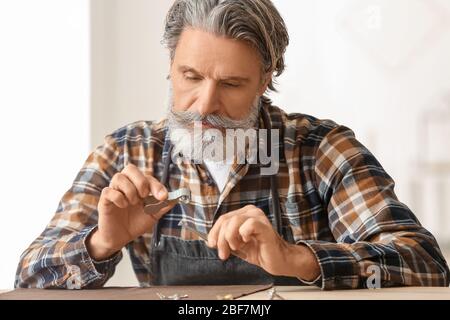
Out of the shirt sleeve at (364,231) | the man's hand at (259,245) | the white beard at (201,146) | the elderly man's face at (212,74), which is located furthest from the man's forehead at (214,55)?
the man's hand at (259,245)

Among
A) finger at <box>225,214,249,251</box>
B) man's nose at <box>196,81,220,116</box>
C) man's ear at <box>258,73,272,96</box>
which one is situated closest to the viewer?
finger at <box>225,214,249,251</box>

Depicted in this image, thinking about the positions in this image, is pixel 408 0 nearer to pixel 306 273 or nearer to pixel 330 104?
pixel 330 104

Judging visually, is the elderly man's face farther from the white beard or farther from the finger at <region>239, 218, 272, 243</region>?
the finger at <region>239, 218, 272, 243</region>

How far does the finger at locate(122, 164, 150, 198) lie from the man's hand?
0.14 m

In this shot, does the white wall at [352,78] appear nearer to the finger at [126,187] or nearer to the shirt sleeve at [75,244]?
the shirt sleeve at [75,244]

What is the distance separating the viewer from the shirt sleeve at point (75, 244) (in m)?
1.13

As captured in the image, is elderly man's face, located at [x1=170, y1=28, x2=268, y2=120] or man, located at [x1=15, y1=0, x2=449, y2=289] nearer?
man, located at [x1=15, y1=0, x2=449, y2=289]

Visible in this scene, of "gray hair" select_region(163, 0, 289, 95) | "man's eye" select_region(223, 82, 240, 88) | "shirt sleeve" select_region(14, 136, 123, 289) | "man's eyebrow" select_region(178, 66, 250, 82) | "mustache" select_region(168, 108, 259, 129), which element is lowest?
"shirt sleeve" select_region(14, 136, 123, 289)

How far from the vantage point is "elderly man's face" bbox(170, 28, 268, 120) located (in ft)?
4.09

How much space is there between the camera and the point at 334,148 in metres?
1.32

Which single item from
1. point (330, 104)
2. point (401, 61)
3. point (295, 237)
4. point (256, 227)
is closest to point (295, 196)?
point (295, 237)

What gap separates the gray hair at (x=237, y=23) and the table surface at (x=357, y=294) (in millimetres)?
469

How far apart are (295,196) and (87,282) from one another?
16.6 inches

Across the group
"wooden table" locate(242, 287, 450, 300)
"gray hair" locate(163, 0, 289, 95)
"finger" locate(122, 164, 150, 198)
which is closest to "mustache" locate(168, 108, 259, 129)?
"gray hair" locate(163, 0, 289, 95)
